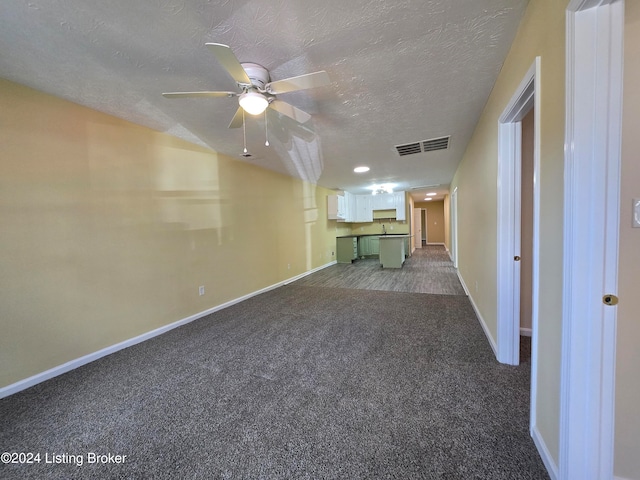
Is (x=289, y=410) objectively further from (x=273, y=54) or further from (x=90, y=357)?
(x=273, y=54)

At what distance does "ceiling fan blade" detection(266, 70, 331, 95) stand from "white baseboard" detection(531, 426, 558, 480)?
2235 millimetres

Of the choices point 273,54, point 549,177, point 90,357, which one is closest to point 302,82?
point 273,54

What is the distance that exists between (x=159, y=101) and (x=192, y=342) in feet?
7.83

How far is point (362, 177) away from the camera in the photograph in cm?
539

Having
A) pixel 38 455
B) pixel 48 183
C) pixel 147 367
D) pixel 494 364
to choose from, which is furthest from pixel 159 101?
pixel 494 364

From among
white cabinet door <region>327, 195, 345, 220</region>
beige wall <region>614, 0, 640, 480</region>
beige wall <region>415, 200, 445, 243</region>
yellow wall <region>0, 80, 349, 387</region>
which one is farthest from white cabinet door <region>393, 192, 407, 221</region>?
beige wall <region>614, 0, 640, 480</region>

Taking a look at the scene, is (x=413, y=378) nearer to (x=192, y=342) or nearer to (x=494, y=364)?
(x=494, y=364)

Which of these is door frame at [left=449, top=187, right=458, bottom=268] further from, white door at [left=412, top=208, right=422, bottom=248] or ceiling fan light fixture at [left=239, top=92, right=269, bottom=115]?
ceiling fan light fixture at [left=239, top=92, right=269, bottom=115]

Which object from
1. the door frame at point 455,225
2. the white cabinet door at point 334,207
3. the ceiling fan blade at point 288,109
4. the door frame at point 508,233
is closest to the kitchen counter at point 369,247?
the white cabinet door at point 334,207

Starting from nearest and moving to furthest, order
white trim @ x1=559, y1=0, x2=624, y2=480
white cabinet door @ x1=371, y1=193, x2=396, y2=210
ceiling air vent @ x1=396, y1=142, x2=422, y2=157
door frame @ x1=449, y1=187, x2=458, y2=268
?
white trim @ x1=559, y1=0, x2=624, y2=480
ceiling air vent @ x1=396, y1=142, x2=422, y2=157
door frame @ x1=449, y1=187, x2=458, y2=268
white cabinet door @ x1=371, y1=193, x2=396, y2=210

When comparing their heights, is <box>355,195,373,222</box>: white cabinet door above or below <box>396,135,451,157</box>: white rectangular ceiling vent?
below

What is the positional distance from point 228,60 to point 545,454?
2573 mm

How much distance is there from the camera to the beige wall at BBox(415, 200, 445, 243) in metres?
11.3

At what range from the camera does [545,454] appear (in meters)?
1.10
